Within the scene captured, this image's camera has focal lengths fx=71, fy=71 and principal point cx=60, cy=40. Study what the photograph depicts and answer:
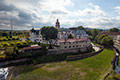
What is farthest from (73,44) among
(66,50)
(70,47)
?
(66,50)

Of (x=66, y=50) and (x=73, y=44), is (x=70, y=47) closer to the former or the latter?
(x=73, y=44)

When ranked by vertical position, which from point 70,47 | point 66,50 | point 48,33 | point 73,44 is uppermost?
point 48,33

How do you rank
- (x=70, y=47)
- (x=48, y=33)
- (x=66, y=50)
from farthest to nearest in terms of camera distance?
(x=48, y=33) < (x=70, y=47) < (x=66, y=50)

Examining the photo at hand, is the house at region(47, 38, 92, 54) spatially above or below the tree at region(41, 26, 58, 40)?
below

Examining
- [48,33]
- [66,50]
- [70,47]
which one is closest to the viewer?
[66,50]

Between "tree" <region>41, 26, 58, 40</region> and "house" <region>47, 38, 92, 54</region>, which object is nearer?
"house" <region>47, 38, 92, 54</region>

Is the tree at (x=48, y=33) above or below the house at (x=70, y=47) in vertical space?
above

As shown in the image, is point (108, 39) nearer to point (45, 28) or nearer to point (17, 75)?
point (45, 28)

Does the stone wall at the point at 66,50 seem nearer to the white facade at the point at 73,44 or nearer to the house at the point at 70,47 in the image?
the house at the point at 70,47

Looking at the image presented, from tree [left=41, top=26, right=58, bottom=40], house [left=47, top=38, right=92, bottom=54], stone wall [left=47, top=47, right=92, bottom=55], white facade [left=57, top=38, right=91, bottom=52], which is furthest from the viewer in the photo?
tree [left=41, top=26, right=58, bottom=40]

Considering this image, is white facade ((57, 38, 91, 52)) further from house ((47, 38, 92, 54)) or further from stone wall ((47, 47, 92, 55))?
stone wall ((47, 47, 92, 55))

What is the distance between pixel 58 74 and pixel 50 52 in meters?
12.1

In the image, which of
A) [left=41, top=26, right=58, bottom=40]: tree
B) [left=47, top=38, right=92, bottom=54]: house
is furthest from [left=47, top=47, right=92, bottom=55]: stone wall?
[left=41, top=26, right=58, bottom=40]: tree

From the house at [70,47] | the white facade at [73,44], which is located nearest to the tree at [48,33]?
the house at [70,47]
